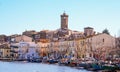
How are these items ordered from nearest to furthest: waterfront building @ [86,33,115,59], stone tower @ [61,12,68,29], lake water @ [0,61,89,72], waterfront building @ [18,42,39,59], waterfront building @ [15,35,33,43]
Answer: lake water @ [0,61,89,72]
waterfront building @ [86,33,115,59]
waterfront building @ [18,42,39,59]
stone tower @ [61,12,68,29]
waterfront building @ [15,35,33,43]

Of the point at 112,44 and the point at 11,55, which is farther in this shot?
the point at 11,55

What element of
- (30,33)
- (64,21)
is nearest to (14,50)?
(64,21)

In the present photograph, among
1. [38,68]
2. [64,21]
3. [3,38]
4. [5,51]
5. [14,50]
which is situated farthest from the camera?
[3,38]

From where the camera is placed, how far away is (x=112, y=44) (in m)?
82.3

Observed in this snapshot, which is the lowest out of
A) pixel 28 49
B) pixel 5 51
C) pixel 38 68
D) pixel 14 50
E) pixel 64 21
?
pixel 38 68

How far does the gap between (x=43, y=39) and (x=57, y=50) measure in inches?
718

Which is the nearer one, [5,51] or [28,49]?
[28,49]

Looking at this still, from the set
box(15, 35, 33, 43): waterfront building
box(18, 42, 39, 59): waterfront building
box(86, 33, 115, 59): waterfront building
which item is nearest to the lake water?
box(86, 33, 115, 59): waterfront building

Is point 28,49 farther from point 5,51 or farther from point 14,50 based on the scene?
point 5,51

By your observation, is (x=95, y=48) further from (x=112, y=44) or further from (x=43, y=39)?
(x=43, y=39)

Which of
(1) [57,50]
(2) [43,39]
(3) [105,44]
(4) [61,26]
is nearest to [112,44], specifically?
(3) [105,44]

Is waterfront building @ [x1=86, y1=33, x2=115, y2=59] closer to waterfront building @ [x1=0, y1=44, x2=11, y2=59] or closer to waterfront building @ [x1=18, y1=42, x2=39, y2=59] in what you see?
waterfront building @ [x1=18, y1=42, x2=39, y2=59]

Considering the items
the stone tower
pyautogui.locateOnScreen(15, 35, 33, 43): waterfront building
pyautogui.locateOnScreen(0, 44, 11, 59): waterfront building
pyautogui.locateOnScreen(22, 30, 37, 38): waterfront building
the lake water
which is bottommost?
the lake water

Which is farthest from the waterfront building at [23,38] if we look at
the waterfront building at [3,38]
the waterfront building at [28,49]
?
the waterfront building at [3,38]
